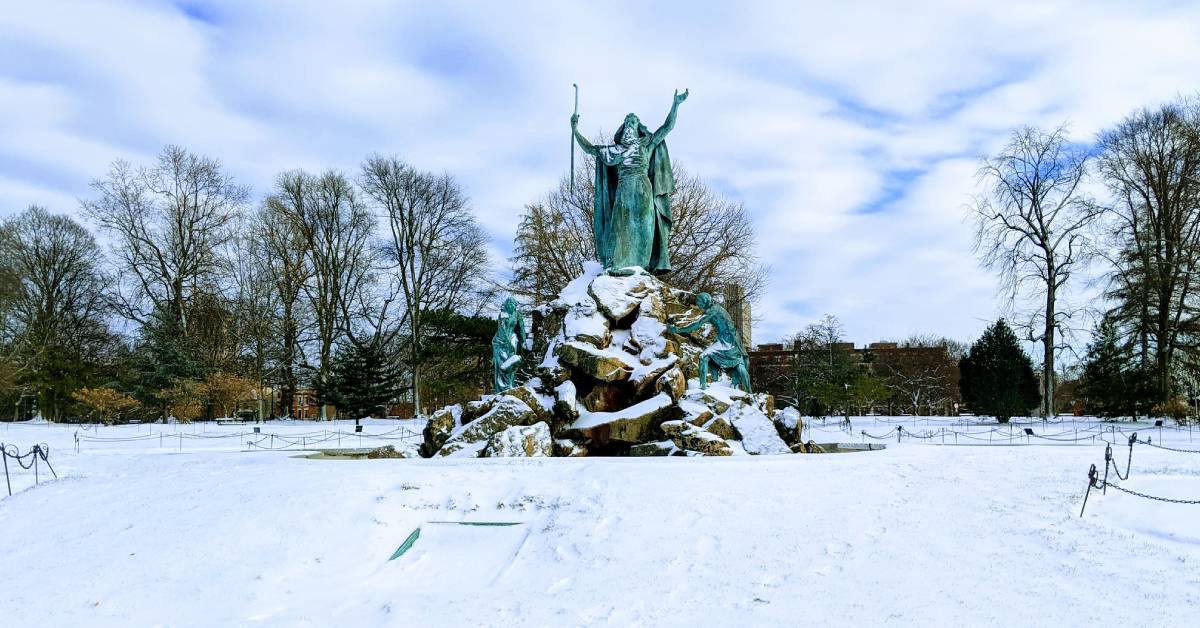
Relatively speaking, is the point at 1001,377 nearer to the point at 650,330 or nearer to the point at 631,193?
the point at 631,193

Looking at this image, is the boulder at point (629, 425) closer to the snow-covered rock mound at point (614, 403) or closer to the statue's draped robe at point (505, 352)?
the snow-covered rock mound at point (614, 403)

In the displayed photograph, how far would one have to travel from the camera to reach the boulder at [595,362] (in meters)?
13.8

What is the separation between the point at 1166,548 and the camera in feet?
22.0

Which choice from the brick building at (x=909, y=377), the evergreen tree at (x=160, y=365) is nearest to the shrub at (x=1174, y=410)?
the brick building at (x=909, y=377)

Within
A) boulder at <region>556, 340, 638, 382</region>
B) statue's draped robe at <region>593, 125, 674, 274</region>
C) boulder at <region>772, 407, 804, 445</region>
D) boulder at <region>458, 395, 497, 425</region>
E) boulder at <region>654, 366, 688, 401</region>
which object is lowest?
boulder at <region>772, 407, 804, 445</region>

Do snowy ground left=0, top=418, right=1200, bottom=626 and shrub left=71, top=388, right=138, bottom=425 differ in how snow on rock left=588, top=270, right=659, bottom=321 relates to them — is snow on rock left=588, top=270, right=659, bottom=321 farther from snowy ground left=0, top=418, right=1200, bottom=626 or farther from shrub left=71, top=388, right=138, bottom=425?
shrub left=71, top=388, right=138, bottom=425

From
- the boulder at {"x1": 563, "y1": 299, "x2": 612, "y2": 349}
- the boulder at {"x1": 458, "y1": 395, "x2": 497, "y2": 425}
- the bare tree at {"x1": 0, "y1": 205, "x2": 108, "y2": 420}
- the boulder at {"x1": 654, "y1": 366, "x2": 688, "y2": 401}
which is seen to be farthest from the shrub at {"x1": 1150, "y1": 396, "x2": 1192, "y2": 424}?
the bare tree at {"x1": 0, "y1": 205, "x2": 108, "y2": 420}

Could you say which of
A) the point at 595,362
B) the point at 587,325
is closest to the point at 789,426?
the point at 595,362

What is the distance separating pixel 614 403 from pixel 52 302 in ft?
100

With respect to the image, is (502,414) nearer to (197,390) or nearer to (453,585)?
(453,585)

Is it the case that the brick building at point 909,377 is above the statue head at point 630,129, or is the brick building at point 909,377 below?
below

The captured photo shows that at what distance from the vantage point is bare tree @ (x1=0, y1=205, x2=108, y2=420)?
31.2 meters

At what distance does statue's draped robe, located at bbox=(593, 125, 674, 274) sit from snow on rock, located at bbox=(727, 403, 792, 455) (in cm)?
474

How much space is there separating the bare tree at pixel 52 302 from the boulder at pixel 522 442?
26.2 m
